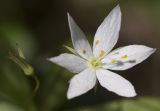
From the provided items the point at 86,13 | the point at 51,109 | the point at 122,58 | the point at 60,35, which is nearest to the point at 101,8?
the point at 86,13

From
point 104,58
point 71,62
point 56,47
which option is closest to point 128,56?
point 104,58

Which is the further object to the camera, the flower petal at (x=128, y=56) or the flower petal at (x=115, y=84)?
the flower petal at (x=128, y=56)

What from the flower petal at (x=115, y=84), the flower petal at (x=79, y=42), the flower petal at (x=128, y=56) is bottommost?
the flower petal at (x=115, y=84)

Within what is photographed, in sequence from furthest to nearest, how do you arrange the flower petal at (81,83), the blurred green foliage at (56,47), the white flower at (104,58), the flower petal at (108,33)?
the blurred green foliage at (56,47), the flower petal at (108,33), the white flower at (104,58), the flower petal at (81,83)

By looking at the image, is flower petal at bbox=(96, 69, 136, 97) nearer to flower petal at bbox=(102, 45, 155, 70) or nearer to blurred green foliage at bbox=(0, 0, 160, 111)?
flower petal at bbox=(102, 45, 155, 70)

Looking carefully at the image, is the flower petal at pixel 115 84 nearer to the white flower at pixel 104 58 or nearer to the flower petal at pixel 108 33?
the white flower at pixel 104 58

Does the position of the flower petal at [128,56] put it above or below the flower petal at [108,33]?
below

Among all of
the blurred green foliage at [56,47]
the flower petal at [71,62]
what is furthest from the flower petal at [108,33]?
the blurred green foliage at [56,47]
